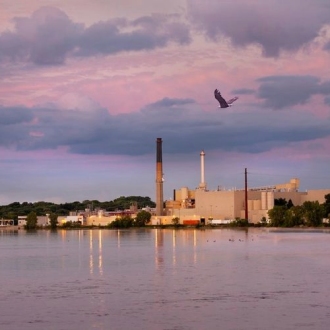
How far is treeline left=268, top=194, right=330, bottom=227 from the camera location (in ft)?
394

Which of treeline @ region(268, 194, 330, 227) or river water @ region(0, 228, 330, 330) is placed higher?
treeline @ region(268, 194, 330, 227)

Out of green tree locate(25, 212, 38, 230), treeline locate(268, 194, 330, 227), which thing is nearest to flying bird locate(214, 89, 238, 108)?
treeline locate(268, 194, 330, 227)

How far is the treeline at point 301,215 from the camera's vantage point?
394 feet

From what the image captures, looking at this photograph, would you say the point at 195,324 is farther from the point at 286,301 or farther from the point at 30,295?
the point at 30,295

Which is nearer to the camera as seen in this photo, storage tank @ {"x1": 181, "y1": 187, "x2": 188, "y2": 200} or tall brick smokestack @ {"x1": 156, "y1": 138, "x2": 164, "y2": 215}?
tall brick smokestack @ {"x1": 156, "y1": 138, "x2": 164, "y2": 215}

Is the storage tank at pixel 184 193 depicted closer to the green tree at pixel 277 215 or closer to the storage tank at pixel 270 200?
the storage tank at pixel 270 200

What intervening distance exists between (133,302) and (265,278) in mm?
9438

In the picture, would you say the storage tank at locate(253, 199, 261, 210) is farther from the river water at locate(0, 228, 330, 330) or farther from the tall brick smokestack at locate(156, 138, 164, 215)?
the river water at locate(0, 228, 330, 330)

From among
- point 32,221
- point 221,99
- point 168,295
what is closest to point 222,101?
point 221,99

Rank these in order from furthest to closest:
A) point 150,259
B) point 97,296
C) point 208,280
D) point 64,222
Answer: point 64,222
point 150,259
point 208,280
point 97,296

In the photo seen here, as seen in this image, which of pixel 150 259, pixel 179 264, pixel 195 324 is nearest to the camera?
pixel 195 324

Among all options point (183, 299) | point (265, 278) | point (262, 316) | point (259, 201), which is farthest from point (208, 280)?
point (259, 201)

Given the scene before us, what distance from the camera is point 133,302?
2750cm

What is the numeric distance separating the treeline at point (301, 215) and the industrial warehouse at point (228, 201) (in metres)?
7.71
